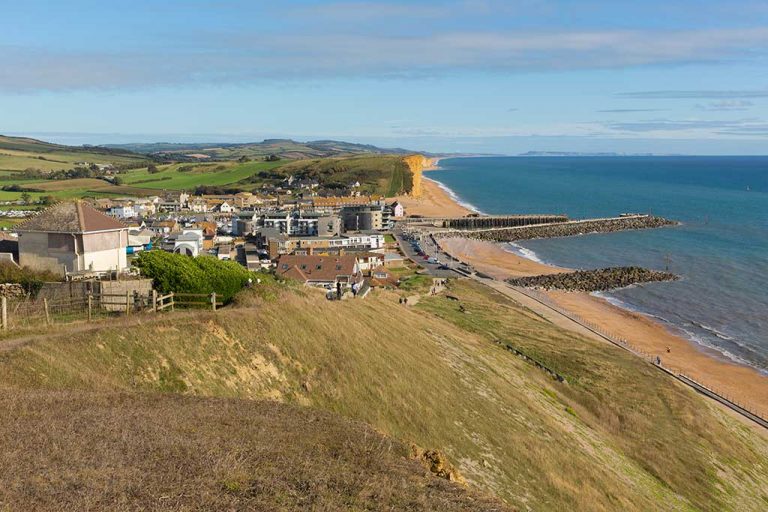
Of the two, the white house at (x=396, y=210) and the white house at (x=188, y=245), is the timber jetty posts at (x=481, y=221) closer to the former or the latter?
the white house at (x=396, y=210)

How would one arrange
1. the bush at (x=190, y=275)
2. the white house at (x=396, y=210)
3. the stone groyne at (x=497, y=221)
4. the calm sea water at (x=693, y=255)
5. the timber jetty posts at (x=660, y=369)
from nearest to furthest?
the bush at (x=190, y=275) < the timber jetty posts at (x=660, y=369) < the calm sea water at (x=693, y=255) < the stone groyne at (x=497, y=221) < the white house at (x=396, y=210)

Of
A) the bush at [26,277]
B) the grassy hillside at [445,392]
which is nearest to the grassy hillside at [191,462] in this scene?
the grassy hillside at [445,392]

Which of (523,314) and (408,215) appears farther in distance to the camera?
(408,215)

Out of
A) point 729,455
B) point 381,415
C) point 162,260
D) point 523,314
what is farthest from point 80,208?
point 523,314

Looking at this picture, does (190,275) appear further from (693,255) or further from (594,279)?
(693,255)

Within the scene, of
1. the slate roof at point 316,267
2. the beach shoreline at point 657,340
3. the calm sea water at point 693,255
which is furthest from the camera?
the calm sea water at point 693,255

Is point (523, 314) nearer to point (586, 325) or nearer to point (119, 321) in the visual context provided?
point (586, 325)
